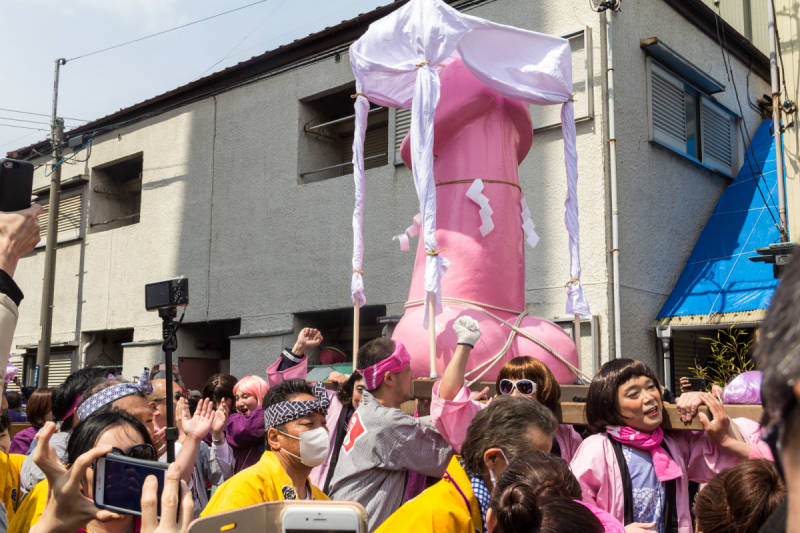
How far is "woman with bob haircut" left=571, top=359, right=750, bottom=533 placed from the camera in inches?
111

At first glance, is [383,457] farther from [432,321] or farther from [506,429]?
[432,321]

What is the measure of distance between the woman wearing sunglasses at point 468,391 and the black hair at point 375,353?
443mm

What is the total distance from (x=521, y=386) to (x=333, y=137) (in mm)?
8283

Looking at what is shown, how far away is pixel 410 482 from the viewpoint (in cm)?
337

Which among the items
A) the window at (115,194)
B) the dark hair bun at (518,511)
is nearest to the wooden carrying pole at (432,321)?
the dark hair bun at (518,511)

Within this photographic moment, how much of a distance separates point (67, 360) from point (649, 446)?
13.0m

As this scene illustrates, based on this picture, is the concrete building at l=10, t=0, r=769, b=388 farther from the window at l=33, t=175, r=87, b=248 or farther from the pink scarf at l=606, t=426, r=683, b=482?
the pink scarf at l=606, t=426, r=683, b=482

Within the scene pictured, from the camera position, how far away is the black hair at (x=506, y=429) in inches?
94.9

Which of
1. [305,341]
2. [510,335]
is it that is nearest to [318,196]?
[305,341]

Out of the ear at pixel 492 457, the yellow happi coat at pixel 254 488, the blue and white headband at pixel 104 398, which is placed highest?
the blue and white headband at pixel 104 398

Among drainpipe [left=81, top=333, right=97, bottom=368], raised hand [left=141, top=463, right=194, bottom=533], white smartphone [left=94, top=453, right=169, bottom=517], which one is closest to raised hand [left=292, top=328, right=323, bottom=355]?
white smartphone [left=94, top=453, right=169, bottom=517]

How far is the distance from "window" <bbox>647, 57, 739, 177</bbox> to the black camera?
659 centimetres

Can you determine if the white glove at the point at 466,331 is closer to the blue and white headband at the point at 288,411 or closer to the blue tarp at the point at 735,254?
the blue and white headband at the point at 288,411

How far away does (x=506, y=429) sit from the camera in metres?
2.44
